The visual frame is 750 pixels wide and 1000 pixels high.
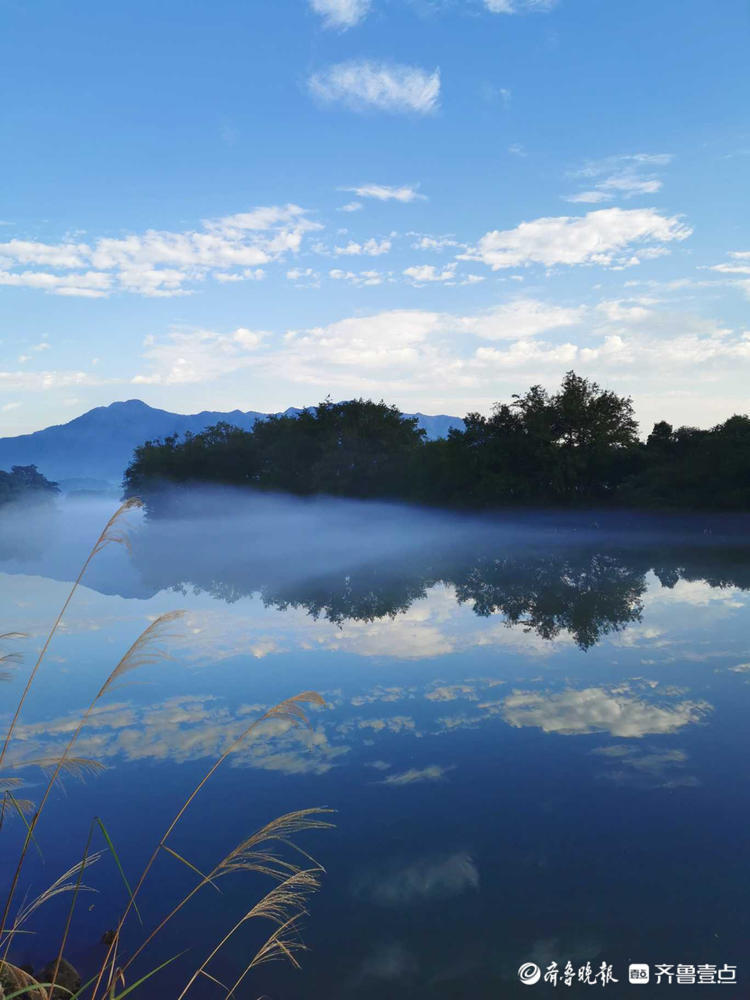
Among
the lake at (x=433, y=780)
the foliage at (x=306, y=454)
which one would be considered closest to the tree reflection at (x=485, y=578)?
the lake at (x=433, y=780)

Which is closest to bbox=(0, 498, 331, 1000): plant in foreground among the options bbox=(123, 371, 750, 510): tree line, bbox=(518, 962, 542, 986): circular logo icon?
bbox=(518, 962, 542, 986): circular logo icon

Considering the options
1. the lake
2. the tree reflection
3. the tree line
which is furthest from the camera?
the tree line

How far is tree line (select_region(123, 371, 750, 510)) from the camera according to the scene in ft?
125

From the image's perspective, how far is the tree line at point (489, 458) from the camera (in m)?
38.0

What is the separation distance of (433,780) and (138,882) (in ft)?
11.9

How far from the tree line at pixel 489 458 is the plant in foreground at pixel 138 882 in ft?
117

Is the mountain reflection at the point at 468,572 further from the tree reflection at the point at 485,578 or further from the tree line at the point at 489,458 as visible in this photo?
the tree line at the point at 489,458

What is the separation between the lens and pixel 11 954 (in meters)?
5.44

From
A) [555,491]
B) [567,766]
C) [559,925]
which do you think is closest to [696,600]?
[567,766]

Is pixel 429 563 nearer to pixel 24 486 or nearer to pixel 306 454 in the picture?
pixel 306 454

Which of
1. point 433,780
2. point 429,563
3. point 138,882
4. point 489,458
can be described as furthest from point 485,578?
point 489,458

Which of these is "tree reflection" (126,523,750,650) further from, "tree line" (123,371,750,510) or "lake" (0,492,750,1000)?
"tree line" (123,371,750,510)

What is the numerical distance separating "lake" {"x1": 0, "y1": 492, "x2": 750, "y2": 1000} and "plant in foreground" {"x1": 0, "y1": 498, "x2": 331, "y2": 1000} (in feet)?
0.57

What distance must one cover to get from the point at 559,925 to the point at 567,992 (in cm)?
66
